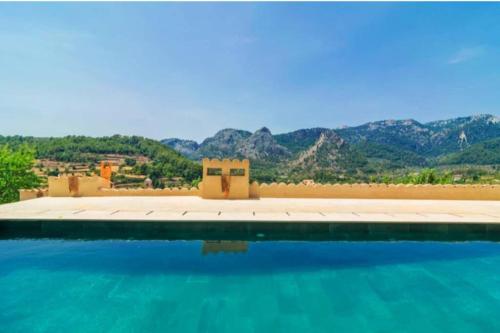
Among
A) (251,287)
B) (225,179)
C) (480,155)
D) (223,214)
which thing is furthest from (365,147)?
(251,287)

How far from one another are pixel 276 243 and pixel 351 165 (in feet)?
240

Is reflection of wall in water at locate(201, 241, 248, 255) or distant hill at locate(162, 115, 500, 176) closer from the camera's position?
reflection of wall in water at locate(201, 241, 248, 255)

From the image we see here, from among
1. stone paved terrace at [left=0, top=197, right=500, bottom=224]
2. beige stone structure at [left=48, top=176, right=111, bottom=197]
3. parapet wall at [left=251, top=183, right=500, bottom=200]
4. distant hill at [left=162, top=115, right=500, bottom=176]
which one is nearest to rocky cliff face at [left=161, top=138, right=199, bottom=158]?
distant hill at [left=162, top=115, right=500, bottom=176]

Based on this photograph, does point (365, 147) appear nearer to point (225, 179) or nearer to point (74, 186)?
point (225, 179)

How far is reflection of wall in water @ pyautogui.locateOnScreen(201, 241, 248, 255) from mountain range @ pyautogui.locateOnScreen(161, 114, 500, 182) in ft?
197

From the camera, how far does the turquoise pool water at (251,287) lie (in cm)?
365

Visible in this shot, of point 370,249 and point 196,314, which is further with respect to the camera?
point 370,249

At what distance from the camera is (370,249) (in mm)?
6098

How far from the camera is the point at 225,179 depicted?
10711 millimetres

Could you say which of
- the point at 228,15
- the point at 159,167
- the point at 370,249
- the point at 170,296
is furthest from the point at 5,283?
the point at 159,167

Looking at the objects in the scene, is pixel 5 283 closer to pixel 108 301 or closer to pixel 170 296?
pixel 108 301

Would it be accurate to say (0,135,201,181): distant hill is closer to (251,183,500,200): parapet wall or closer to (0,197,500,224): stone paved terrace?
(251,183,500,200): parapet wall

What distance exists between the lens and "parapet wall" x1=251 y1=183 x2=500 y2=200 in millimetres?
11500

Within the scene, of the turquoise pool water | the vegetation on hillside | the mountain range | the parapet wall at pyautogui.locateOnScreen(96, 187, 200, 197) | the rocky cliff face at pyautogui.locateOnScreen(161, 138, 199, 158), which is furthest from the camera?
the rocky cliff face at pyautogui.locateOnScreen(161, 138, 199, 158)
